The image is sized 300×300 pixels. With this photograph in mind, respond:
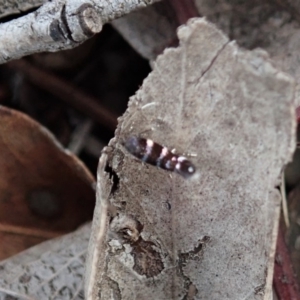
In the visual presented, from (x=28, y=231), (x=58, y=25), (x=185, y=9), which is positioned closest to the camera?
(x=58, y=25)

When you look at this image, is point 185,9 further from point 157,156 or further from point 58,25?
point 157,156

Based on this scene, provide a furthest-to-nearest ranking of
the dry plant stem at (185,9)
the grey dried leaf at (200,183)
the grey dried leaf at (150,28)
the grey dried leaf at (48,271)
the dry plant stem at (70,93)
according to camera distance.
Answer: the dry plant stem at (70,93), the grey dried leaf at (150,28), the dry plant stem at (185,9), the grey dried leaf at (48,271), the grey dried leaf at (200,183)

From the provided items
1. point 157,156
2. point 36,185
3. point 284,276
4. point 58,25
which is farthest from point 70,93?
point 284,276

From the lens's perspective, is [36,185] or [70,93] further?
[70,93]

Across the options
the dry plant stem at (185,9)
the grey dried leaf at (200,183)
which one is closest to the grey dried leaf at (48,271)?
the grey dried leaf at (200,183)

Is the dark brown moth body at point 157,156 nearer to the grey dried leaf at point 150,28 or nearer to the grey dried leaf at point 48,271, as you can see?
the grey dried leaf at point 48,271
